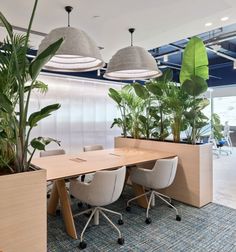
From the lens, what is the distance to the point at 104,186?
2.49 meters

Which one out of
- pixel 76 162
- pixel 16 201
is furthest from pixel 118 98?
pixel 16 201

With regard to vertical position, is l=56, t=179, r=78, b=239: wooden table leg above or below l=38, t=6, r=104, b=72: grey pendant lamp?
below

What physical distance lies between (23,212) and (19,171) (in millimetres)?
321

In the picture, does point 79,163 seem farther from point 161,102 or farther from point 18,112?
point 161,102

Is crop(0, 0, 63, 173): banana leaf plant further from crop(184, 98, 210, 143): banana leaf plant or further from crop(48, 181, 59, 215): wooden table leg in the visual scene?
crop(184, 98, 210, 143): banana leaf plant

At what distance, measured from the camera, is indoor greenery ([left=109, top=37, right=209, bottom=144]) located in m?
3.49

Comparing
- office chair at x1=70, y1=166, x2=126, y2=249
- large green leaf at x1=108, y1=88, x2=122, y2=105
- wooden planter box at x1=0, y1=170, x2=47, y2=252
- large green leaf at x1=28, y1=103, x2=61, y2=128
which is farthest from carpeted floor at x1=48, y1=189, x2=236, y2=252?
large green leaf at x1=108, y1=88, x2=122, y2=105

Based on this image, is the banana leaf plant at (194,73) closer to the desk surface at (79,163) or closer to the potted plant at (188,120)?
the potted plant at (188,120)

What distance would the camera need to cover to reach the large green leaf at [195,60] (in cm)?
344

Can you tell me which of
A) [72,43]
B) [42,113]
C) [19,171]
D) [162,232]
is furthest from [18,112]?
[162,232]

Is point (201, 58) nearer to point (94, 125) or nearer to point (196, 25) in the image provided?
point (196, 25)

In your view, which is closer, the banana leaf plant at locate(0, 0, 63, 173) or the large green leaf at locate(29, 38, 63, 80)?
the large green leaf at locate(29, 38, 63, 80)

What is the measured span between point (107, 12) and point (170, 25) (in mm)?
1147

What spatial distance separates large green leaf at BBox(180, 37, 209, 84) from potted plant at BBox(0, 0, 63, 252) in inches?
103
